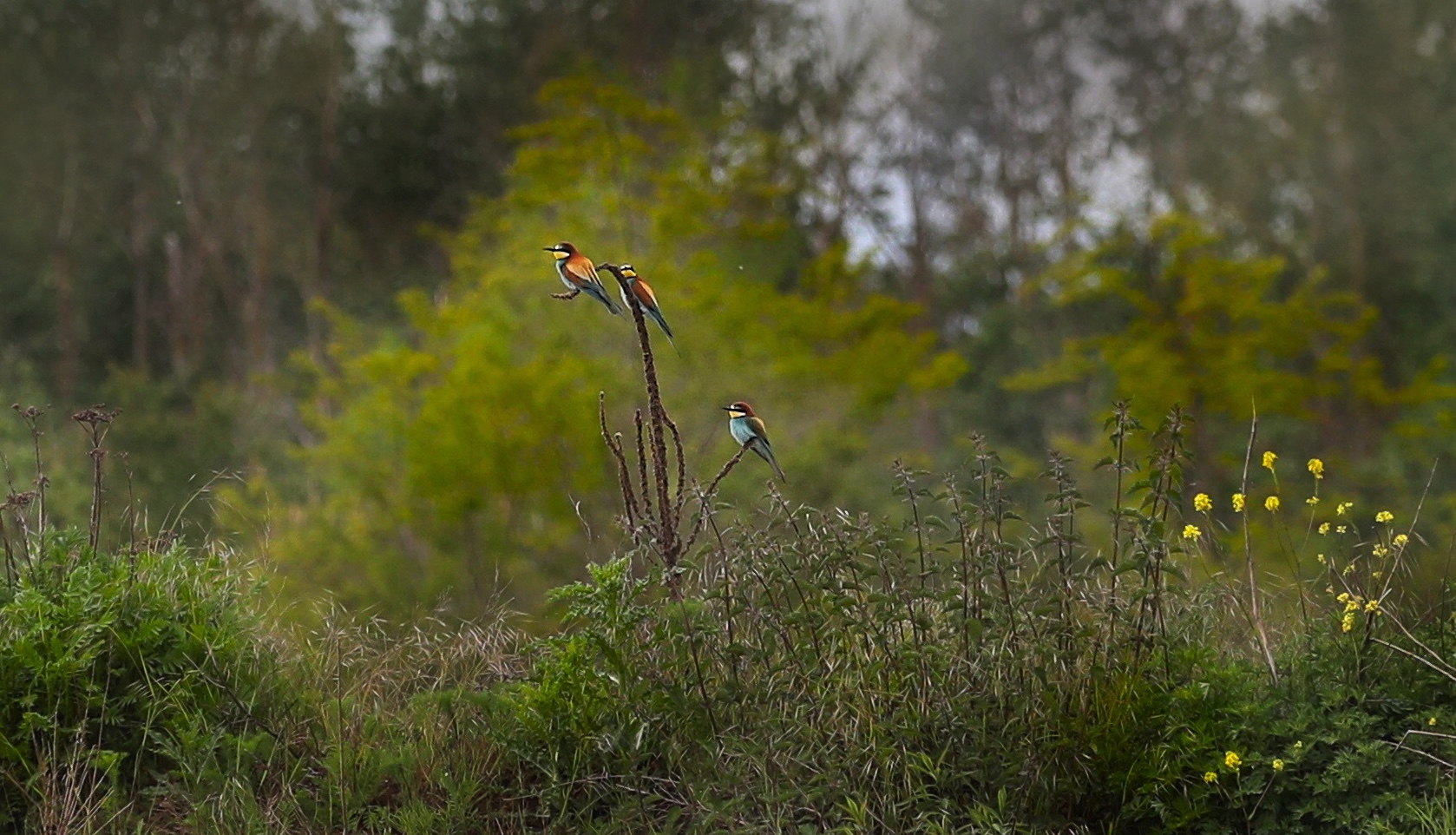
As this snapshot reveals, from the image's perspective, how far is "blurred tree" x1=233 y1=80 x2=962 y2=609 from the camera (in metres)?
12.4

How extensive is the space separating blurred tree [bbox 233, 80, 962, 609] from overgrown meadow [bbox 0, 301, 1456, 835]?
20.4 feet

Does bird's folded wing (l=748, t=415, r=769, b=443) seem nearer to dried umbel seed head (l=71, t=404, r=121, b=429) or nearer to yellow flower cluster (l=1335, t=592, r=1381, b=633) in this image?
yellow flower cluster (l=1335, t=592, r=1381, b=633)

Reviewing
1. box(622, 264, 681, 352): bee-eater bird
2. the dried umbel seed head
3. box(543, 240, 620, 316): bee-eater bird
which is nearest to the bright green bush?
the dried umbel seed head

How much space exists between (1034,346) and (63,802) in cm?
1825

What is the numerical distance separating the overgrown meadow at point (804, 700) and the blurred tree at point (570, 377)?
20.4 ft

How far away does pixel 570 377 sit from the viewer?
1231 cm

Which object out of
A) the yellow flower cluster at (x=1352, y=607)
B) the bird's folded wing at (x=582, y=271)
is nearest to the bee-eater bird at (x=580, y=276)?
the bird's folded wing at (x=582, y=271)


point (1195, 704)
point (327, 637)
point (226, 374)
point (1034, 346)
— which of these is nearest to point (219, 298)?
point (226, 374)

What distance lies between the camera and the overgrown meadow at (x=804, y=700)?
12.4ft

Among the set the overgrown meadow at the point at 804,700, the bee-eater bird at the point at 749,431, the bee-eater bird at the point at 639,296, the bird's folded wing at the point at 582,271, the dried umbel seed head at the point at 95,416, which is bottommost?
the overgrown meadow at the point at 804,700

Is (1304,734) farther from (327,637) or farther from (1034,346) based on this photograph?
(1034,346)

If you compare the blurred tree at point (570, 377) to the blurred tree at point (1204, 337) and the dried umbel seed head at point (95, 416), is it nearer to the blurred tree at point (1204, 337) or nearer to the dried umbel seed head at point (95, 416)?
the blurred tree at point (1204, 337)

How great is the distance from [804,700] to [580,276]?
159 cm

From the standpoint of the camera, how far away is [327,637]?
4625mm
